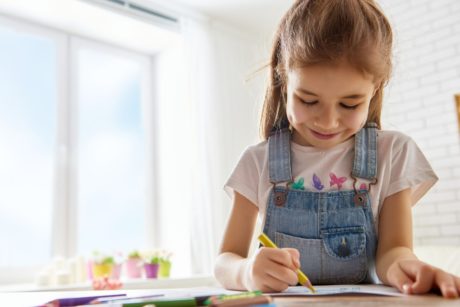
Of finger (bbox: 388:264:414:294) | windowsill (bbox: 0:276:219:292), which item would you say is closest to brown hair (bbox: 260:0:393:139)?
finger (bbox: 388:264:414:294)

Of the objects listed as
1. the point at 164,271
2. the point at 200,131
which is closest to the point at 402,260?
the point at 164,271

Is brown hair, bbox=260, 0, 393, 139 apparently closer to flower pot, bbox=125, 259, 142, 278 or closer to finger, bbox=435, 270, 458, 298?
finger, bbox=435, 270, 458, 298

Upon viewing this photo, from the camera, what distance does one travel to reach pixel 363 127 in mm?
1001

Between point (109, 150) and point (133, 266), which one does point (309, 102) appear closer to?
point (133, 266)

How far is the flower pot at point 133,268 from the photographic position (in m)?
3.24

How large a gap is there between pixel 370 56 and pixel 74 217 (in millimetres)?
2807

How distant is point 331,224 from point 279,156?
173 millimetres

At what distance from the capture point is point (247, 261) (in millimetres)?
808

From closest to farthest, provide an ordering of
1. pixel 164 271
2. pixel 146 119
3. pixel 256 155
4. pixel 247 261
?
pixel 247 261 → pixel 256 155 → pixel 164 271 → pixel 146 119

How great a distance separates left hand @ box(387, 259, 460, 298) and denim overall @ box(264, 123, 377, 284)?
17 cm

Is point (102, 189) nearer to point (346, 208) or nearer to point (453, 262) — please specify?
point (453, 262)

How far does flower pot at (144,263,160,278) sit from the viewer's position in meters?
3.17

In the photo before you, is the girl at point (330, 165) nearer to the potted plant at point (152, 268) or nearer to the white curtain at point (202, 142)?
the potted plant at point (152, 268)

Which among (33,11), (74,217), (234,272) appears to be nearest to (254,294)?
(234,272)
